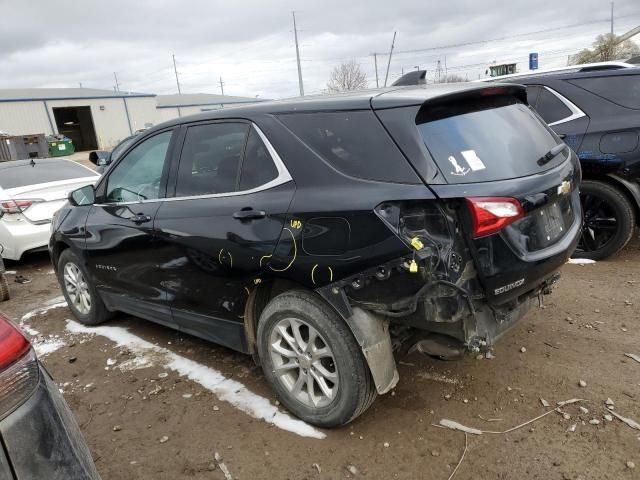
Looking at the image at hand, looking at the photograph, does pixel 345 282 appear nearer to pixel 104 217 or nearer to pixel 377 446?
pixel 377 446

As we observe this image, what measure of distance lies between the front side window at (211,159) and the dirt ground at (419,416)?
1.37m

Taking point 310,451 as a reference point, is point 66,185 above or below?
above

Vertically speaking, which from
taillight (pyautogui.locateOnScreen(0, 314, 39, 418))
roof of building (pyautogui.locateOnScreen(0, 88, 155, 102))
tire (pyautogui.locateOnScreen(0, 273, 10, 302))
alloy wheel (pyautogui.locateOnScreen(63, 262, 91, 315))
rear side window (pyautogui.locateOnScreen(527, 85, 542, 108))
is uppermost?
roof of building (pyautogui.locateOnScreen(0, 88, 155, 102))

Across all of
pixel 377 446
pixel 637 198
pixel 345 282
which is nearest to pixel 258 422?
pixel 377 446

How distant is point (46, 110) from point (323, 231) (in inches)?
1696

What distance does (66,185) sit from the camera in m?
7.12

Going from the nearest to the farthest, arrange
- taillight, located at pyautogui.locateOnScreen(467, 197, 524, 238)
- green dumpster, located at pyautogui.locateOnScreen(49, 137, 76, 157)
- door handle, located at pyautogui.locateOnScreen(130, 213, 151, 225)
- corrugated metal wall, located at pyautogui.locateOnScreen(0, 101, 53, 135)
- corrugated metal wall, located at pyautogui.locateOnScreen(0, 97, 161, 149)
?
taillight, located at pyautogui.locateOnScreen(467, 197, 524, 238)
door handle, located at pyautogui.locateOnScreen(130, 213, 151, 225)
green dumpster, located at pyautogui.locateOnScreen(49, 137, 76, 157)
corrugated metal wall, located at pyautogui.locateOnScreen(0, 101, 53, 135)
corrugated metal wall, located at pyautogui.locateOnScreen(0, 97, 161, 149)

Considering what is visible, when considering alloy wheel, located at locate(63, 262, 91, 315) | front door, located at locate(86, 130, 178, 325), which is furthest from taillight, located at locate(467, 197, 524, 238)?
alloy wheel, located at locate(63, 262, 91, 315)

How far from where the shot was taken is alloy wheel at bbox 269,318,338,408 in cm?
274

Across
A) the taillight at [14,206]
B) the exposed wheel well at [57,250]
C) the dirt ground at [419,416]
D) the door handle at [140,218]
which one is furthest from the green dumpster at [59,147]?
the door handle at [140,218]

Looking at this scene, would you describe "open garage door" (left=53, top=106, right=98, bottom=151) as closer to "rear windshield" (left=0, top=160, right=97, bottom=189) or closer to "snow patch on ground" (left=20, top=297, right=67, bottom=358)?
"rear windshield" (left=0, top=160, right=97, bottom=189)

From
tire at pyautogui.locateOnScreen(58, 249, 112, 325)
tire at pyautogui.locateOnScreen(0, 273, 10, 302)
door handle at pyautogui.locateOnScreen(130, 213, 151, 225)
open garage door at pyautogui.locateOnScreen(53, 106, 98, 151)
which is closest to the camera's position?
door handle at pyautogui.locateOnScreen(130, 213, 151, 225)

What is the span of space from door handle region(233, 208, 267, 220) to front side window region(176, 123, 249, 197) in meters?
0.19

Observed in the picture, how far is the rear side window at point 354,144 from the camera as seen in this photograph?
2436mm
